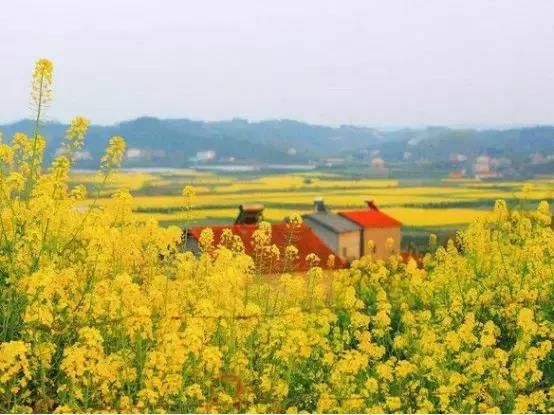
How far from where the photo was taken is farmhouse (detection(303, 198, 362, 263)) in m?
22.3

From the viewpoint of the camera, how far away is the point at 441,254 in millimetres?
7879

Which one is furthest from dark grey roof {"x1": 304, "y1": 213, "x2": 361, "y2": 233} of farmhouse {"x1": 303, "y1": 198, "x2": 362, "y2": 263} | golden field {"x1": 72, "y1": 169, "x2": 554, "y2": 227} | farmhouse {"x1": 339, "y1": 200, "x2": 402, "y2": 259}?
golden field {"x1": 72, "y1": 169, "x2": 554, "y2": 227}

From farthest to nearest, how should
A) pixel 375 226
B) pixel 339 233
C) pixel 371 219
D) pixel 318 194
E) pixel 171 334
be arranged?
pixel 318 194
pixel 371 219
pixel 375 226
pixel 339 233
pixel 171 334

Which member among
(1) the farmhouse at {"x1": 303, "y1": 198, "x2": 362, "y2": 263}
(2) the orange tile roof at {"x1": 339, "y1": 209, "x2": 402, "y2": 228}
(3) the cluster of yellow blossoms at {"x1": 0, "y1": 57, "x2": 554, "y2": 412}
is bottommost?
(1) the farmhouse at {"x1": 303, "y1": 198, "x2": 362, "y2": 263}

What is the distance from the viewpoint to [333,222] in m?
23.2

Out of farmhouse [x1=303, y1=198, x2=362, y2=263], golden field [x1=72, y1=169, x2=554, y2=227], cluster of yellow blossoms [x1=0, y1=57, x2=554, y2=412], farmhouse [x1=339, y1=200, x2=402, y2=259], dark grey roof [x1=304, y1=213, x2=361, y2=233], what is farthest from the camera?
golden field [x1=72, y1=169, x2=554, y2=227]

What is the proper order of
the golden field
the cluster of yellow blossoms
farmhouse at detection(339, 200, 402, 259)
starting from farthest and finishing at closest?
the golden field, farmhouse at detection(339, 200, 402, 259), the cluster of yellow blossoms

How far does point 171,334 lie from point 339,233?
17.6 metres

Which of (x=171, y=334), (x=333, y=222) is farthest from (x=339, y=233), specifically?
(x=171, y=334)

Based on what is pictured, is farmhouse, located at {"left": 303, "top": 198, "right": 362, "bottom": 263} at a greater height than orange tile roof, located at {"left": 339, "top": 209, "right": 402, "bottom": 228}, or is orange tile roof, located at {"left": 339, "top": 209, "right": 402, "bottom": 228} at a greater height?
orange tile roof, located at {"left": 339, "top": 209, "right": 402, "bottom": 228}

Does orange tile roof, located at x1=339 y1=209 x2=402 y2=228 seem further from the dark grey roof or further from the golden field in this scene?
the golden field

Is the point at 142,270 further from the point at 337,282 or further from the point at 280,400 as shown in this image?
the point at 337,282

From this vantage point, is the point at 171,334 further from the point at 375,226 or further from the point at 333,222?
the point at 333,222

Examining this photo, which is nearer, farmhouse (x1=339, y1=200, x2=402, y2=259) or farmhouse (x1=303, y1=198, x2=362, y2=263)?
farmhouse (x1=339, y1=200, x2=402, y2=259)
